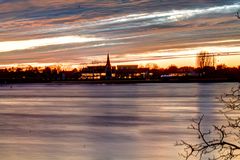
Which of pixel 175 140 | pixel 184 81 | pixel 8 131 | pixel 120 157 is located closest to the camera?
pixel 120 157

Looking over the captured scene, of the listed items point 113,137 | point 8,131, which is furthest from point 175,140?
point 8,131

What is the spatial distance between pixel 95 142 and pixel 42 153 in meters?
2.88

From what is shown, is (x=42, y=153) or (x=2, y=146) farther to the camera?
(x=2, y=146)

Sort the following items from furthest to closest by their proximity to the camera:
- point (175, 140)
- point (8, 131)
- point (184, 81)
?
point (184, 81) → point (8, 131) → point (175, 140)

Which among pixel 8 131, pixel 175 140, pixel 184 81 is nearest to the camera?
pixel 175 140

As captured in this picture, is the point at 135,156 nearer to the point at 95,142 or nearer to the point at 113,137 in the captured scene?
the point at 95,142

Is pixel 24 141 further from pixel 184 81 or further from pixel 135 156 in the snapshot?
pixel 184 81

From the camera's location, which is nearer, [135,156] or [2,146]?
[135,156]

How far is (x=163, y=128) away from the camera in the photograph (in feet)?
77.5

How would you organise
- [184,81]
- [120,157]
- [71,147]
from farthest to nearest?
1. [184,81]
2. [71,147]
3. [120,157]

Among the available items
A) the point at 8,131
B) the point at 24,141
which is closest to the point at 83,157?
the point at 24,141

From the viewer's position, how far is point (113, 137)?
66.4 ft

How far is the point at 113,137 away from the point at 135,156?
469 centimetres

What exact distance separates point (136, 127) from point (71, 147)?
7110mm
